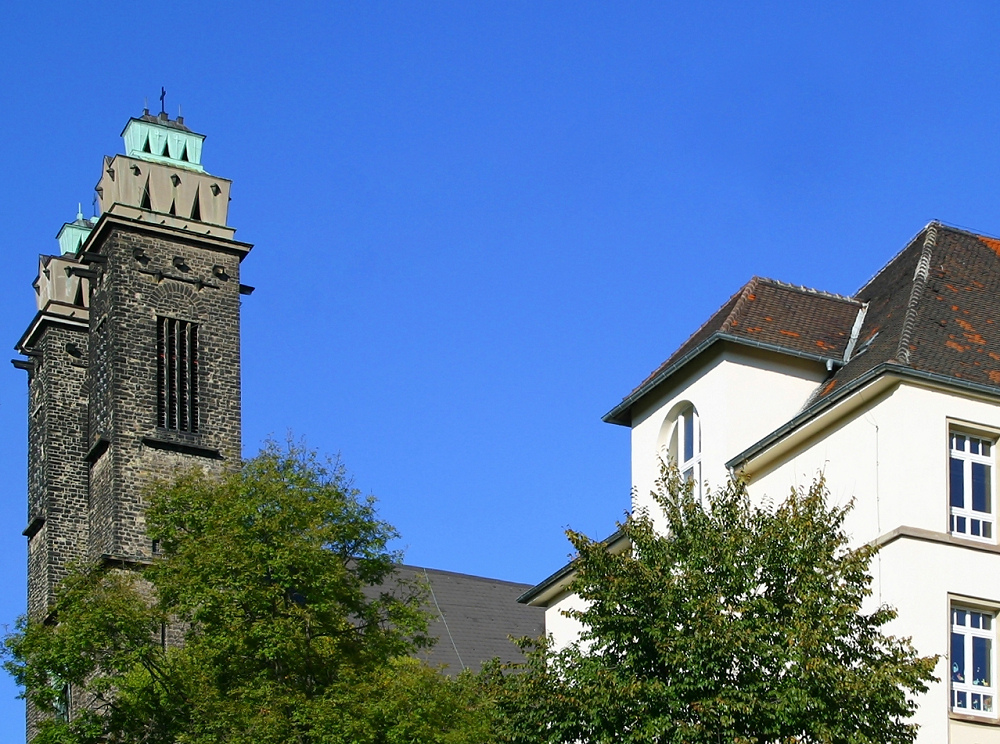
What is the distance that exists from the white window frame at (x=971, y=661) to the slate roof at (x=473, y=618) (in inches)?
1096

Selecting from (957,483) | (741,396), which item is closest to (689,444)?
(741,396)

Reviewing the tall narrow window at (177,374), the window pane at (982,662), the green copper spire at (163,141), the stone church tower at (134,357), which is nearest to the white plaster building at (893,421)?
the window pane at (982,662)

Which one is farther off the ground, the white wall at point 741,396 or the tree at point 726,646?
the white wall at point 741,396

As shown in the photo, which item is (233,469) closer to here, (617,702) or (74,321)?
(74,321)

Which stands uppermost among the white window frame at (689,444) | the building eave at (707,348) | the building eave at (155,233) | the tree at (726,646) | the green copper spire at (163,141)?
the green copper spire at (163,141)

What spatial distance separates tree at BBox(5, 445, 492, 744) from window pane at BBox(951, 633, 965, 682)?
740cm

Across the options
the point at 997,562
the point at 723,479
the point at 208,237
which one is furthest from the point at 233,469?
the point at 997,562

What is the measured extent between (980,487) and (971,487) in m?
0.18

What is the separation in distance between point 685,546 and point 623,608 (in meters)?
1.07

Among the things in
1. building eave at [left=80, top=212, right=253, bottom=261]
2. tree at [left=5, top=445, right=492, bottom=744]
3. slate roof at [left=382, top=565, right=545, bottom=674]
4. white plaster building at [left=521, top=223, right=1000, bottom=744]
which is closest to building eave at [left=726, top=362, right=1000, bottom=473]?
white plaster building at [left=521, top=223, right=1000, bottom=744]

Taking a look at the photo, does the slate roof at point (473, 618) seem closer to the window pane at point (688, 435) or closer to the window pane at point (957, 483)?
the window pane at point (688, 435)

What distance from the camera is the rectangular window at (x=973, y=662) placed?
997 inches

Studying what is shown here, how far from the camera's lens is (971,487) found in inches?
1053

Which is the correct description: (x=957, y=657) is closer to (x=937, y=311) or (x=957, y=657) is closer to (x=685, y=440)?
(x=937, y=311)
